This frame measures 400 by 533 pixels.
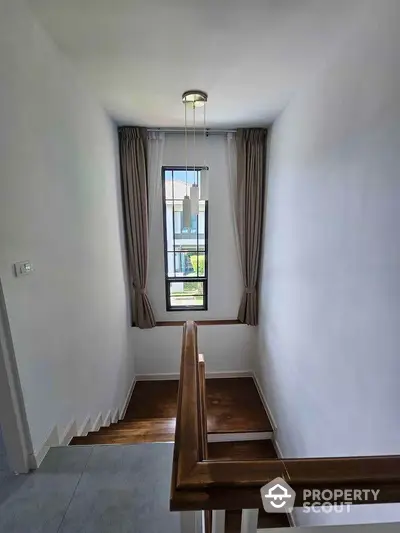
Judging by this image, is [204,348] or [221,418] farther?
[204,348]

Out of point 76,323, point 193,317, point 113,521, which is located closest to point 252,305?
point 193,317

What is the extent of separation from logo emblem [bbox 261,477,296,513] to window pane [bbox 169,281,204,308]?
371 centimetres

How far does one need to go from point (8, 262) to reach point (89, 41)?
1473 millimetres

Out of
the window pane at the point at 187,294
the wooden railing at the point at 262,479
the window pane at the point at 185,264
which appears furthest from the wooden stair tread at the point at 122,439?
the window pane at the point at 185,264

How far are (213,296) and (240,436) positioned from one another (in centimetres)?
179

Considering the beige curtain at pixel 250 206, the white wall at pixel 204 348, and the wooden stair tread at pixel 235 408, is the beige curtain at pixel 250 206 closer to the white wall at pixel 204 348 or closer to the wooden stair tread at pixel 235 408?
the white wall at pixel 204 348

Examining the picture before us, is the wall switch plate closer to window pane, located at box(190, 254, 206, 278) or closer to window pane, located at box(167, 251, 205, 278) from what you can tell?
window pane, located at box(167, 251, 205, 278)

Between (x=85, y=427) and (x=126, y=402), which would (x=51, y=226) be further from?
(x=126, y=402)

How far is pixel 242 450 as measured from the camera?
3275 millimetres

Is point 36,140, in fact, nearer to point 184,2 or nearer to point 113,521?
point 184,2

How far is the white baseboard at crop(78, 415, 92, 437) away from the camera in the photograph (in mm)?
2191

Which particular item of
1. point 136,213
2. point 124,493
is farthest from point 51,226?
point 136,213

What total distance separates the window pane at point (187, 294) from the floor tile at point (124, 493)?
8.48 feet

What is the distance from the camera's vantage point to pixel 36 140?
164 cm
